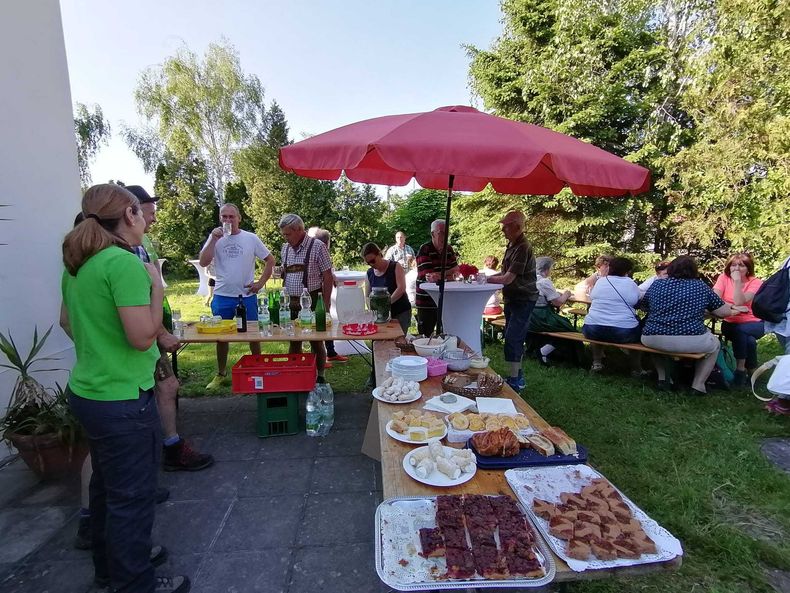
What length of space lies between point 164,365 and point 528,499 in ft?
8.36

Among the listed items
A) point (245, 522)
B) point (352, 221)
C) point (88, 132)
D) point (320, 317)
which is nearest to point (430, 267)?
point (320, 317)

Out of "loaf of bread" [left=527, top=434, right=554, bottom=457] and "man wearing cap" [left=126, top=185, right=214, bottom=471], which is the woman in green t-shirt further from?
"loaf of bread" [left=527, top=434, right=554, bottom=457]

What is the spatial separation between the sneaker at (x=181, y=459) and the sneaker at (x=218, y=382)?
1615mm

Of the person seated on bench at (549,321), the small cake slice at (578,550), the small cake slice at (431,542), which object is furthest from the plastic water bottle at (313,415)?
the person seated on bench at (549,321)

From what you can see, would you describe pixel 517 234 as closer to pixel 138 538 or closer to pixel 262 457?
pixel 262 457

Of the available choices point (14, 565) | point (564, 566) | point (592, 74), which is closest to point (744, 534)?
point (564, 566)

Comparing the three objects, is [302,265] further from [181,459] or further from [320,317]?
[181,459]

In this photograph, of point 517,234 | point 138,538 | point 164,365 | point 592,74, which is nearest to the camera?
point 138,538

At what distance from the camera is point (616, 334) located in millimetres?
4969

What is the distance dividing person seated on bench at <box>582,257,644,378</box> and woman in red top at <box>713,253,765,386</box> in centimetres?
117

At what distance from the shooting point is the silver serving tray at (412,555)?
118 centimetres

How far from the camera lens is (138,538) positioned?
181 cm

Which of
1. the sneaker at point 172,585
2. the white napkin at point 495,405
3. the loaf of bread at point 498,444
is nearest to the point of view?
the loaf of bread at point 498,444

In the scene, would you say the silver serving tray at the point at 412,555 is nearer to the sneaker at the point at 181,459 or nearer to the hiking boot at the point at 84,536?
the hiking boot at the point at 84,536
